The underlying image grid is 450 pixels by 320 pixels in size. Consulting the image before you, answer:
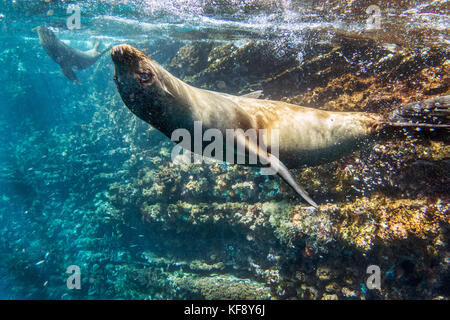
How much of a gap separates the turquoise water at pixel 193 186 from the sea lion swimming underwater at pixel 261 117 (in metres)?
0.71

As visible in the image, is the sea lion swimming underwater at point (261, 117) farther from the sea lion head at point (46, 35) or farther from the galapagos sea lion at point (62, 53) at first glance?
the sea lion head at point (46, 35)

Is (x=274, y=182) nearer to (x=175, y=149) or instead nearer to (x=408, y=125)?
(x=408, y=125)

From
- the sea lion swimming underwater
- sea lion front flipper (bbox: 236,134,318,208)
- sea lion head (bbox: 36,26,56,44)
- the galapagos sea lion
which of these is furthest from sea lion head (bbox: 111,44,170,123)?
sea lion head (bbox: 36,26,56,44)

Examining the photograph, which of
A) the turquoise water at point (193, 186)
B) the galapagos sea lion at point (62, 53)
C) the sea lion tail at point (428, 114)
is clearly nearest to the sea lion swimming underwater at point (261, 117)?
the sea lion tail at point (428, 114)

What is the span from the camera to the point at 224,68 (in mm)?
7660

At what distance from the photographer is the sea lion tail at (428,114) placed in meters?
3.46

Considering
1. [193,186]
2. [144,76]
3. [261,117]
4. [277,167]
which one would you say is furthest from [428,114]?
[193,186]

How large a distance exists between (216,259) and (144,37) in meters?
16.7

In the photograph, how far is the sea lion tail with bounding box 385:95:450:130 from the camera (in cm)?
346

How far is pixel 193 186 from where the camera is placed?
26.0ft

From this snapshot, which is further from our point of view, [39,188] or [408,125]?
[39,188]
